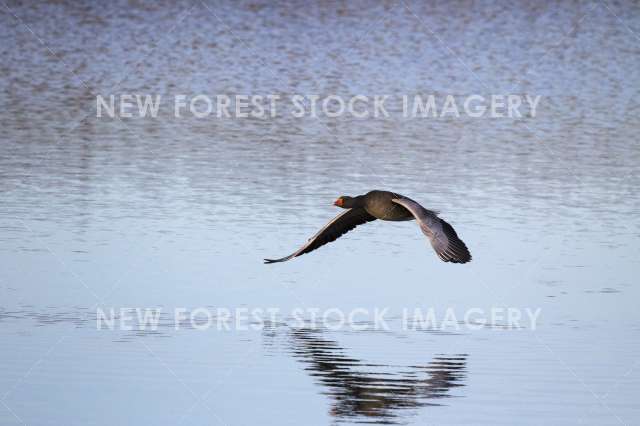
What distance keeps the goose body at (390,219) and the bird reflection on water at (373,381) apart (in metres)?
0.98

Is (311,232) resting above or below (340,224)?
below

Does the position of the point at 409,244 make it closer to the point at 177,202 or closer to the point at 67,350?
the point at 177,202

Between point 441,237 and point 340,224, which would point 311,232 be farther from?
point 441,237

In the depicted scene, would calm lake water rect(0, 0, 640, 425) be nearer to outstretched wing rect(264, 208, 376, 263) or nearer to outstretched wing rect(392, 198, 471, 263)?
outstretched wing rect(264, 208, 376, 263)

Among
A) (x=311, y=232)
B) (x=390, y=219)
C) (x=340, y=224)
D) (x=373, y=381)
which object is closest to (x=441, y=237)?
(x=390, y=219)

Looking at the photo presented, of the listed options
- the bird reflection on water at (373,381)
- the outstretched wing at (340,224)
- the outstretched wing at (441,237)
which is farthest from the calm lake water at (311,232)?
the outstretched wing at (441,237)

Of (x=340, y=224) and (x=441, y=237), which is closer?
(x=441, y=237)

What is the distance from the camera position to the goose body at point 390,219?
12891mm

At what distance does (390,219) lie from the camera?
14.1 m

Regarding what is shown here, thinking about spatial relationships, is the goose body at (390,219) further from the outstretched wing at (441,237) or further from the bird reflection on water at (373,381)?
the bird reflection on water at (373,381)

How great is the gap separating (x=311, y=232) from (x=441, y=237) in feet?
13.0

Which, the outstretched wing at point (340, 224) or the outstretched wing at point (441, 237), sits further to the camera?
the outstretched wing at point (340, 224)

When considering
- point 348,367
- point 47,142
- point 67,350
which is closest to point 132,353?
point 67,350

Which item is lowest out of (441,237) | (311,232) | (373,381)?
(373,381)
